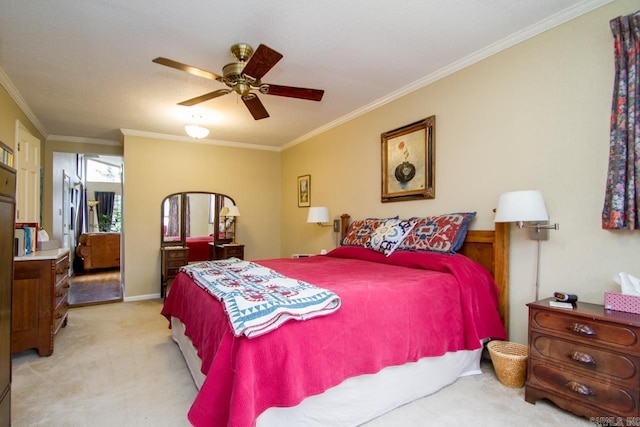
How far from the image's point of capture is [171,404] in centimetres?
204

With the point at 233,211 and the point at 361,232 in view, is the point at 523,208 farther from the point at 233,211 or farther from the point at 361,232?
the point at 233,211

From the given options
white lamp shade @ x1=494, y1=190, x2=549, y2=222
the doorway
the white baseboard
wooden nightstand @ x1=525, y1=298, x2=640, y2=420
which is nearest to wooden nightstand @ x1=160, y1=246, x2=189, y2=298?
the white baseboard

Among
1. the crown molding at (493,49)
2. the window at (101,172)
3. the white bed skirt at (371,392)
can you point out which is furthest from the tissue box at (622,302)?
the window at (101,172)

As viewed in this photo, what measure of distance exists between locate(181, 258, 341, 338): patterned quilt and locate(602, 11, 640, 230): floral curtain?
68.4 inches

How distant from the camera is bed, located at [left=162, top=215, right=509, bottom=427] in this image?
1.45 meters

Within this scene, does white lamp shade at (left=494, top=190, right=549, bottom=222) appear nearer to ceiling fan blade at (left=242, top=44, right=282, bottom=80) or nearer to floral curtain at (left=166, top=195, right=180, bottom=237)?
ceiling fan blade at (left=242, top=44, right=282, bottom=80)

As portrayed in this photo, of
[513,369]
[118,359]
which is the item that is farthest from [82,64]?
[513,369]

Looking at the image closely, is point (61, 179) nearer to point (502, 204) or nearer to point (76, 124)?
point (76, 124)

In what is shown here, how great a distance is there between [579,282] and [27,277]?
14.1ft

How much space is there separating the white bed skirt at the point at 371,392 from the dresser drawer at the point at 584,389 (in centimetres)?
45

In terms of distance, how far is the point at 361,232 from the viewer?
354cm

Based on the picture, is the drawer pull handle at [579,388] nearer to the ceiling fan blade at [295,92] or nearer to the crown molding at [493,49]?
the crown molding at [493,49]

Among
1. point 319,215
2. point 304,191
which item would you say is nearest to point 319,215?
point 319,215

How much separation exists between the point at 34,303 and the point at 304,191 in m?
3.56
